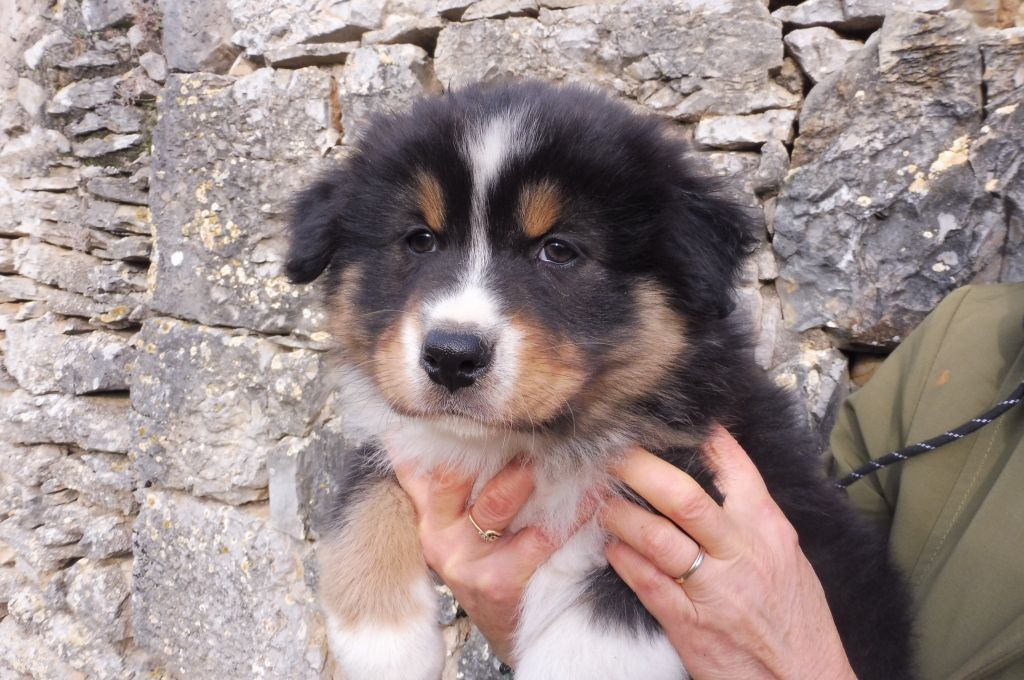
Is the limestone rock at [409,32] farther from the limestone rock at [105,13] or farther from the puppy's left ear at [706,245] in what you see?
the puppy's left ear at [706,245]

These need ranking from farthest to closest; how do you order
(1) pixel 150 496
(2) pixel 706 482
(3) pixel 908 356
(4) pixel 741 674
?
(1) pixel 150 496 < (3) pixel 908 356 < (2) pixel 706 482 < (4) pixel 741 674

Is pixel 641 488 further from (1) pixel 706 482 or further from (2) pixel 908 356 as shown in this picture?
(2) pixel 908 356

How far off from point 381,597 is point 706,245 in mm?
1199

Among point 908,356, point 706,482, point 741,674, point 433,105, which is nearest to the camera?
point 741,674

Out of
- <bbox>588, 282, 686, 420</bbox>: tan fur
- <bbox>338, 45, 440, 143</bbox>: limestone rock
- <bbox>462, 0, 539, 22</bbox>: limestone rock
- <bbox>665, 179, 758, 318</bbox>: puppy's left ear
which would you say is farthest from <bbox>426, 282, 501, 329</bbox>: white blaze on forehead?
<bbox>462, 0, 539, 22</bbox>: limestone rock

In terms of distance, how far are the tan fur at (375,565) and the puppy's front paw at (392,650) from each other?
0.02 m

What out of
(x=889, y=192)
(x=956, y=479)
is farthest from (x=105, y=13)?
(x=956, y=479)

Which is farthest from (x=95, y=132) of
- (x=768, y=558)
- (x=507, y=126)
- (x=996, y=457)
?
(x=996, y=457)

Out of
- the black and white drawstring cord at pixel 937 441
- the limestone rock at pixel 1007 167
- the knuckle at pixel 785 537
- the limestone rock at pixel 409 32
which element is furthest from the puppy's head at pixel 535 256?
the limestone rock at pixel 409 32

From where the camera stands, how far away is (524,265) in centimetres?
144

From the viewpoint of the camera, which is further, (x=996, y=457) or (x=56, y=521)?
(x=56, y=521)

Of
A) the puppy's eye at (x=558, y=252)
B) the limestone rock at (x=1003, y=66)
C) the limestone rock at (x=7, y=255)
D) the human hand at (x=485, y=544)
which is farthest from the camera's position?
the limestone rock at (x=7, y=255)

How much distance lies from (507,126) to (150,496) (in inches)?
106

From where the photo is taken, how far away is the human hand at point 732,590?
138 cm
